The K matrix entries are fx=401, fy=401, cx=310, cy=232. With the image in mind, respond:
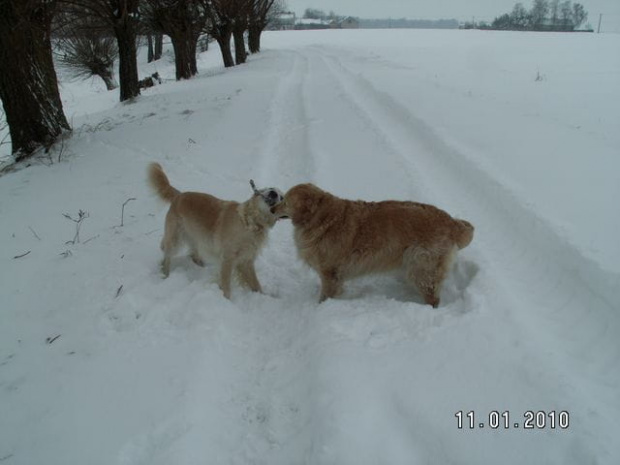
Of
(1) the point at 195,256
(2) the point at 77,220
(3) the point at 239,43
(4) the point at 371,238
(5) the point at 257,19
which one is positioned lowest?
(1) the point at 195,256

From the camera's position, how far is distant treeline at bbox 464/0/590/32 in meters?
88.6

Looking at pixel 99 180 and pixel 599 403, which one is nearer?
pixel 599 403

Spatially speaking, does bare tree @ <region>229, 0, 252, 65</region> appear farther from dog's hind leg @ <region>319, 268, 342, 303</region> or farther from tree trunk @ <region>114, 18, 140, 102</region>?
dog's hind leg @ <region>319, 268, 342, 303</region>

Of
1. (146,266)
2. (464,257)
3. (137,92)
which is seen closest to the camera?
(464,257)

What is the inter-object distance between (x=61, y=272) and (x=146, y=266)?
3.10ft

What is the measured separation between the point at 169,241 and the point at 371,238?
7.98ft

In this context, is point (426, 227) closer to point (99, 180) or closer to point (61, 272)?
point (61, 272)

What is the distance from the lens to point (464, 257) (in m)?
4.57

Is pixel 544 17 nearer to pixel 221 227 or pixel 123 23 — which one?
pixel 123 23

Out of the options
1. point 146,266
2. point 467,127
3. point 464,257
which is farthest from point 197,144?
point 464,257

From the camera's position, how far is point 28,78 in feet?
29.4

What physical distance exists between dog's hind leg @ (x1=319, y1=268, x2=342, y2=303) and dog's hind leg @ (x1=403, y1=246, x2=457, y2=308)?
70 centimetres

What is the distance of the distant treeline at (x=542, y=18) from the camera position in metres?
88.6

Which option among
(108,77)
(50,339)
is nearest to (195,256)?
(50,339)
